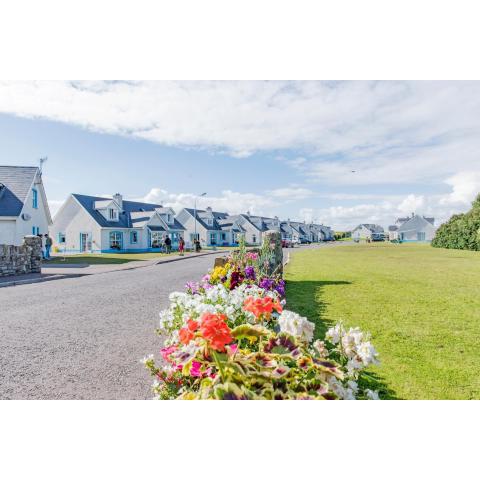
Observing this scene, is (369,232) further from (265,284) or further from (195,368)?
(195,368)

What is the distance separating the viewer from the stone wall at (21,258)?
1176 centimetres

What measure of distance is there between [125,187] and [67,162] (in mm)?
816

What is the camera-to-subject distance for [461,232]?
86.8 ft

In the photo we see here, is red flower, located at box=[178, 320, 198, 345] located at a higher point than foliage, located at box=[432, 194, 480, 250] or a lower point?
lower

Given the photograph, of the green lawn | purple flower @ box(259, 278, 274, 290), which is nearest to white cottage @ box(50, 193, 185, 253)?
the green lawn

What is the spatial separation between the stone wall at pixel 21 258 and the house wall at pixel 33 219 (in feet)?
13.6

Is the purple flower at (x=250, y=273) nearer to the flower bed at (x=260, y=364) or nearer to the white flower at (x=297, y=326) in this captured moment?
the flower bed at (x=260, y=364)

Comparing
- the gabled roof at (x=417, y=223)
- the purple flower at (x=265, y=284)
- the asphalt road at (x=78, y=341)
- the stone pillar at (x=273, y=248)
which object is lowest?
the asphalt road at (x=78, y=341)

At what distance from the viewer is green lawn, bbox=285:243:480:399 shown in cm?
333

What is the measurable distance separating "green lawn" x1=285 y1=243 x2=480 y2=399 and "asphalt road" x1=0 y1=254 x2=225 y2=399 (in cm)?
249

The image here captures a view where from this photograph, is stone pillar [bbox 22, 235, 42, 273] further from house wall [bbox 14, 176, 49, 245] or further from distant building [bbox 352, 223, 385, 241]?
distant building [bbox 352, 223, 385, 241]

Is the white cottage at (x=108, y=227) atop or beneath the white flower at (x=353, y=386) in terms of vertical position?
atop

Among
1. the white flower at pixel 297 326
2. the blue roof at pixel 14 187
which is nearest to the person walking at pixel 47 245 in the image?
the blue roof at pixel 14 187
